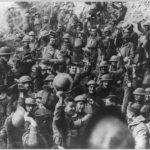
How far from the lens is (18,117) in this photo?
593 cm

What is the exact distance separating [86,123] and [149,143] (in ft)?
3.03

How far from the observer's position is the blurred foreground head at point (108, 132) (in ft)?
19.3

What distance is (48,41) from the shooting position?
6180mm

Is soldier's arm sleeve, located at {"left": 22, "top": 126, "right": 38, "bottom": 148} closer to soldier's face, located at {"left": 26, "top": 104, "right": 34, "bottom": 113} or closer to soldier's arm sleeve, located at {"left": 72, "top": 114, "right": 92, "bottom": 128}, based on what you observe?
soldier's face, located at {"left": 26, "top": 104, "right": 34, "bottom": 113}

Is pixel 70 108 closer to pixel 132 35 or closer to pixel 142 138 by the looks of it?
pixel 142 138

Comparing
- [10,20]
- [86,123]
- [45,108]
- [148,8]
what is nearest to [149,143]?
[86,123]

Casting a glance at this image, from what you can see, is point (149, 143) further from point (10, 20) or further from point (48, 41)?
point (10, 20)

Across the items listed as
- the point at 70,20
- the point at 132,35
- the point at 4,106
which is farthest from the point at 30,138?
the point at 132,35

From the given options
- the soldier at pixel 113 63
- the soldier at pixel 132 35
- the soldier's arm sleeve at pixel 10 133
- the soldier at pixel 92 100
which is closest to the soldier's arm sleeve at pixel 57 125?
the soldier at pixel 92 100

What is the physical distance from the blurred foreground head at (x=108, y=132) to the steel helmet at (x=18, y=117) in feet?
3.00

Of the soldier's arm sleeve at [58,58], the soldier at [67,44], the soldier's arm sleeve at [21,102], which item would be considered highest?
the soldier at [67,44]

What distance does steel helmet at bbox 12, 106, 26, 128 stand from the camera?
5.91 meters

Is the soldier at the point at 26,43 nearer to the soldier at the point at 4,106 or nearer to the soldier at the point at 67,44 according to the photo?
the soldier at the point at 67,44

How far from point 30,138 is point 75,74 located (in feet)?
3.63
